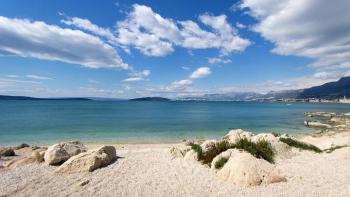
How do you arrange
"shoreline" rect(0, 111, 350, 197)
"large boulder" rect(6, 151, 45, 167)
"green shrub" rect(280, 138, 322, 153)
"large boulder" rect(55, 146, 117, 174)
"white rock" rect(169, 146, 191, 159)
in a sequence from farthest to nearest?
"green shrub" rect(280, 138, 322, 153) → "white rock" rect(169, 146, 191, 159) → "large boulder" rect(6, 151, 45, 167) → "large boulder" rect(55, 146, 117, 174) → "shoreline" rect(0, 111, 350, 197)

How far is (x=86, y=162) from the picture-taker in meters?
13.5

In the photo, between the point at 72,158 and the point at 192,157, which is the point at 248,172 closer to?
the point at 192,157

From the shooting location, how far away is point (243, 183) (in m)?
11.3

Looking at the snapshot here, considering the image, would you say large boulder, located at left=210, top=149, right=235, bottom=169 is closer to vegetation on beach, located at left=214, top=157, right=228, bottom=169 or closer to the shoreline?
vegetation on beach, located at left=214, top=157, right=228, bottom=169

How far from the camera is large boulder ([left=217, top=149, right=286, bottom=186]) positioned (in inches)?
446

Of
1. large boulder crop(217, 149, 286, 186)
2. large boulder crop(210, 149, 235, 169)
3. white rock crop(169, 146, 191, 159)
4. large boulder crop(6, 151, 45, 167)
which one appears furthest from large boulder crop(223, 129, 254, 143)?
large boulder crop(6, 151, 45, 167)

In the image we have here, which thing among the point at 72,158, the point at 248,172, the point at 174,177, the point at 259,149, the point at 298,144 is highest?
the point at 72,158

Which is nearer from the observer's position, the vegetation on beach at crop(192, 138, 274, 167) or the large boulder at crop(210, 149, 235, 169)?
the large boulder at crop(210, 149, 235, 169)

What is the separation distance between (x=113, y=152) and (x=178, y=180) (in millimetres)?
5029

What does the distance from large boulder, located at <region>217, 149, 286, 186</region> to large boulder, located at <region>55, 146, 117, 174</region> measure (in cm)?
588

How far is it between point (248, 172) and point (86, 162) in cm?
772

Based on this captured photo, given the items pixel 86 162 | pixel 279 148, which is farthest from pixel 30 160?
pixel 279 148

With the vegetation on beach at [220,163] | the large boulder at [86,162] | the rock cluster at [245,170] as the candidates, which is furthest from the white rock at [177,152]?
the large boulder at [86,162]

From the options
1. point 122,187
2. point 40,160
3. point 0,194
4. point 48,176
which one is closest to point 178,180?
point 122,187
